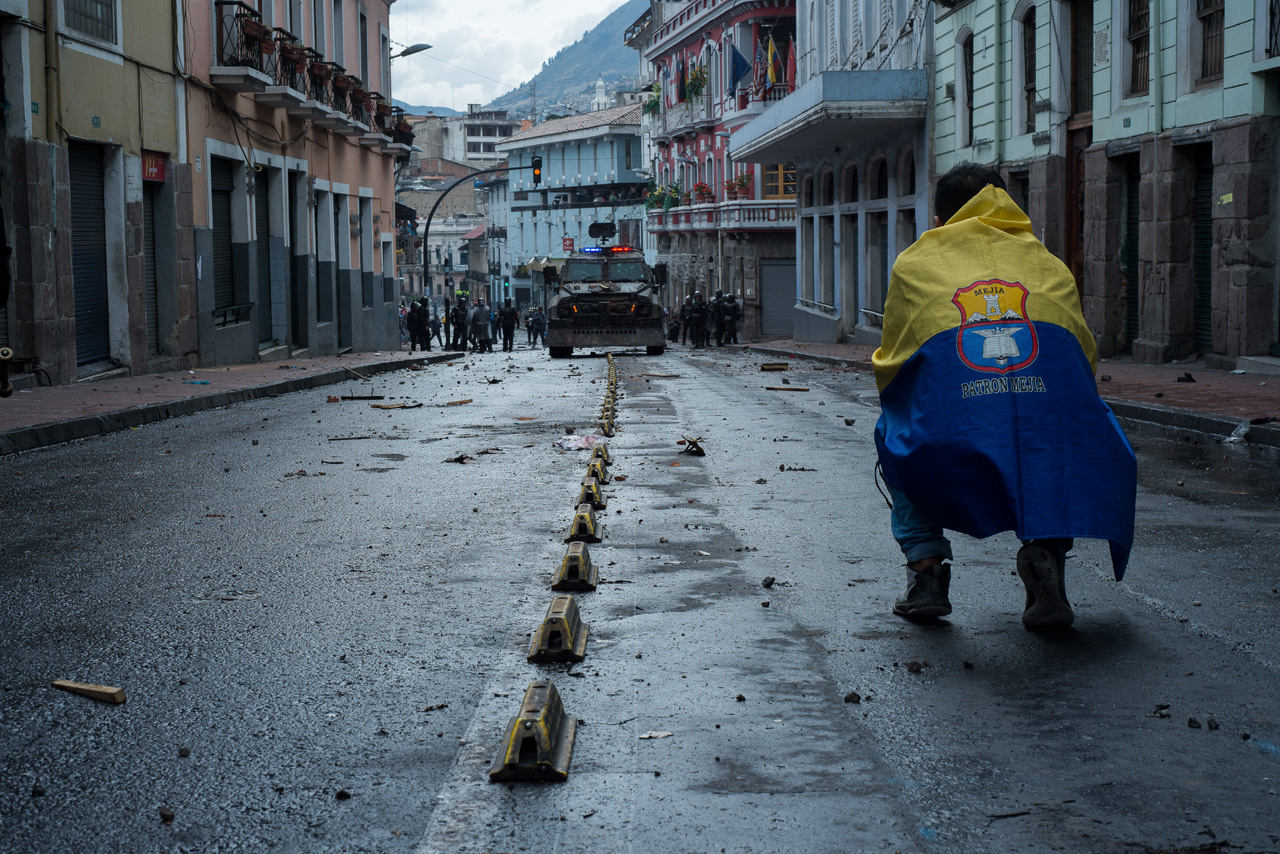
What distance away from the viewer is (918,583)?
5.07 m

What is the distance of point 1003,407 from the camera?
15.5 ft

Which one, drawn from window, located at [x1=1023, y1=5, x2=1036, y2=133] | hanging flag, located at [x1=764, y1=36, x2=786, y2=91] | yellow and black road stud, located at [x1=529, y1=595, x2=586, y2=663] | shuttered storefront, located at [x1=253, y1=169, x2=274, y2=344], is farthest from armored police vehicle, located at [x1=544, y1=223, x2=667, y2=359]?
yellow and black road stud, located at [x1=529, y1=595, x2=586, y2=663]

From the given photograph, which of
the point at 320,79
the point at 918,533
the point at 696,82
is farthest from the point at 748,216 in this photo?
the point at 918,533

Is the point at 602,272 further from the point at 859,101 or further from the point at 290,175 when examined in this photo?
the point at 290,175

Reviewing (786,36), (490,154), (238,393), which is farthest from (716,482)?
(490,154)

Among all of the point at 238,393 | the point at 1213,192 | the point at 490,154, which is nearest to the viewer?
the point at 238,393

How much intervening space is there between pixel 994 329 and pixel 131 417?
1063cm

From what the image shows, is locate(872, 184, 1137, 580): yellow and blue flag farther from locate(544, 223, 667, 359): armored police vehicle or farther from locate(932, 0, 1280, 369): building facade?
locate(544, 223, 667, 359): armored police vehicle

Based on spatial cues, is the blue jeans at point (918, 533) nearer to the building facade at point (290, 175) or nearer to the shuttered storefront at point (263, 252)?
the building facade at point (290, 175)

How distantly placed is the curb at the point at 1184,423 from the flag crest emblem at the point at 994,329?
20.5 ft

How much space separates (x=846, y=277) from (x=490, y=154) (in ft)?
439

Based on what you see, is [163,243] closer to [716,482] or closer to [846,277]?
[716,482]

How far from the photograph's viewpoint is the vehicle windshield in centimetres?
3522

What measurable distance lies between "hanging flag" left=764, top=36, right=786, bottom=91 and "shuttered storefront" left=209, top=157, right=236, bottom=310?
2697 centimetres
